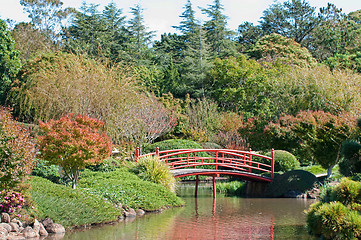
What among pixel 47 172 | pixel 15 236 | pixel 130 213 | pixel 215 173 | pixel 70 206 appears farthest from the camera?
pixel 215 173

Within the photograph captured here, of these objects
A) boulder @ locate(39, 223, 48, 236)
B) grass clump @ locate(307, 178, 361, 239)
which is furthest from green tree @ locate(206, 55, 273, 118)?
boulder @ locate(39, 223, 48, 236)

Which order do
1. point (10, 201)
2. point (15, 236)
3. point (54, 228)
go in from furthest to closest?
1. point (54, 228)
2. point (10, 201)
3. point (15, 236)

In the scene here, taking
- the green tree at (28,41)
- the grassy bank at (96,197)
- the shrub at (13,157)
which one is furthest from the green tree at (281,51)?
the shrub at (13,157)

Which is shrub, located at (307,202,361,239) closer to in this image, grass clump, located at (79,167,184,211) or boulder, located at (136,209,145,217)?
boulder, located at (136,209,145,217)

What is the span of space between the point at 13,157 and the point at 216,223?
547 centimetres

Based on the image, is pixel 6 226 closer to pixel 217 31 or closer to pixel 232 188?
pixel 232 188

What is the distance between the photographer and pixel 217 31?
44.0 metres

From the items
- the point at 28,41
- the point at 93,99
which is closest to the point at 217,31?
the point at 28,41

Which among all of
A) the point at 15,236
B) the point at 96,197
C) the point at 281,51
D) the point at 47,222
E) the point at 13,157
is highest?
the point at 281,51

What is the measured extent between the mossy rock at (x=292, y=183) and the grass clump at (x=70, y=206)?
8.24 m

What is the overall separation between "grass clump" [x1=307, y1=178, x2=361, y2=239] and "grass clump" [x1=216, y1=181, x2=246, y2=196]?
10002 millimetres

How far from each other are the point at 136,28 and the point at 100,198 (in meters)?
30.9

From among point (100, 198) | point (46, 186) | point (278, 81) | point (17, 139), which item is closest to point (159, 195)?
point (100, 198)

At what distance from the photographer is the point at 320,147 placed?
1827 centimetres
